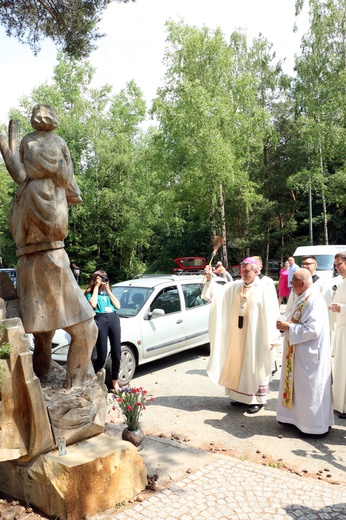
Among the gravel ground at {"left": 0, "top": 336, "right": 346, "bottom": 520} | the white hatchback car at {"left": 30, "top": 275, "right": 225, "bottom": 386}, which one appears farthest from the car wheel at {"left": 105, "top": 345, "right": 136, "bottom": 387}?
the gravel ground at {"left": 0, "top": 336, "right": 346, "bottom": 520}

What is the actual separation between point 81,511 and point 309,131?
23.8 meters

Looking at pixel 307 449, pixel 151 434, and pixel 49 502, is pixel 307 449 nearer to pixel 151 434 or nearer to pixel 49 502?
pixel 151 434

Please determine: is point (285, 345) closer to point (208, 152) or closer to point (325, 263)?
point (325, 263)

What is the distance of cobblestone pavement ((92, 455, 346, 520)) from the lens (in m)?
3.54

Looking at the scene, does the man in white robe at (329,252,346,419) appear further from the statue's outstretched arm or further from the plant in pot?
the statue's outstretched arm

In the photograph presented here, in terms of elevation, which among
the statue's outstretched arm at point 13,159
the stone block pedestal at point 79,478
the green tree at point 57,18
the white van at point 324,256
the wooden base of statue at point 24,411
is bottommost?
the stone block pedestal at point 79,478

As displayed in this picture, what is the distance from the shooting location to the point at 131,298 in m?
8.48

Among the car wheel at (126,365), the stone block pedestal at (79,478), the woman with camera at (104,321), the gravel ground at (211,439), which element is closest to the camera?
the stone block pedestal at (79,478)

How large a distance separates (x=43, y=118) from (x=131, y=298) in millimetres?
4973

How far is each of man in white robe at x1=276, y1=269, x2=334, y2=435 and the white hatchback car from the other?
283 centimetres

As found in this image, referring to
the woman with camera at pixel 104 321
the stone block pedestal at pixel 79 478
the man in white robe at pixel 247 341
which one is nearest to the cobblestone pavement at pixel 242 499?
the stone block pedestal at pixel 79 478

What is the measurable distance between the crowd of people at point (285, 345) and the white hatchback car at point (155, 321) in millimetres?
1273

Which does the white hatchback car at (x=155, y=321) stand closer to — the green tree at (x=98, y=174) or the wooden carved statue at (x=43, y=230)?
the wooden carved statue at (x=43, y=230)

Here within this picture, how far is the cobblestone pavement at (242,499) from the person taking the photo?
3545mm
